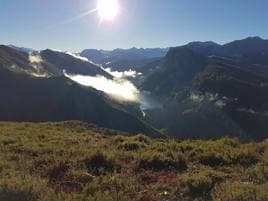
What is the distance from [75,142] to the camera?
78.5ft

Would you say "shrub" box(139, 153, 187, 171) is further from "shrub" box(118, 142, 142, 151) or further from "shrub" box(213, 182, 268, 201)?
"shrub" box(118, 142, 142, 151)

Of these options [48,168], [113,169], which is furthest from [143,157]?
[48,168]

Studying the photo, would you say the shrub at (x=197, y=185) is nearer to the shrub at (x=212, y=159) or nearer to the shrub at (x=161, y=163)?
the shrub at (x=161, y=163)

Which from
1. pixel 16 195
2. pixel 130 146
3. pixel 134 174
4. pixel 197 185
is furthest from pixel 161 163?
pixel 16 195

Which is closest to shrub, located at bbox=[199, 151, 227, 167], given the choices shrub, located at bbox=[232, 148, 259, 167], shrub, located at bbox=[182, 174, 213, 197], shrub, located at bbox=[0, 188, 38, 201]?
shrub, located at bbox=[232, 148, 259, 167]

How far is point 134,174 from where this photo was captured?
604 inches

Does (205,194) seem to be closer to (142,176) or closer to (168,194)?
(168,194)

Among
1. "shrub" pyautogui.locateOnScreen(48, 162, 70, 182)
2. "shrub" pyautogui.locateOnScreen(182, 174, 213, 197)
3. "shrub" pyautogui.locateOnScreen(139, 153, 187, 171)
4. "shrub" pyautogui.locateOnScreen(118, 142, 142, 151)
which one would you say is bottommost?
"shrub" pyautogui.locateOnScreen(182, 174, 213, 197)

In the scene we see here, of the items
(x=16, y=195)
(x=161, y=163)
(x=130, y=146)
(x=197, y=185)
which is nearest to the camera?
(x=16, y=195)

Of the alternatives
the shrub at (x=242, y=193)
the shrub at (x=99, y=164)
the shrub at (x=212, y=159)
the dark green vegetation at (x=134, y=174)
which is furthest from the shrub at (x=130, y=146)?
the shrub at (x=242, y=193)

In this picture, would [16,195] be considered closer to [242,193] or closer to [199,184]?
[199,184]

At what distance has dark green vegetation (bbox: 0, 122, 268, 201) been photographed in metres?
11.7

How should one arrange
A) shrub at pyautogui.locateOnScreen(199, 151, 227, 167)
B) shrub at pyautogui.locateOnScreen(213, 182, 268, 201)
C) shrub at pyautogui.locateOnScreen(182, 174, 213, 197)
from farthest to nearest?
shrub at pyautogui.locateOnScreen(199, 151, 227, 167), shrub at pyautogui.locateOnScreen(182, 174, 213, 197), shrub at pyautogui.locateOnScreen(213, 182, 268, 201)

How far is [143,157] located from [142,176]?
2410 millimetres
